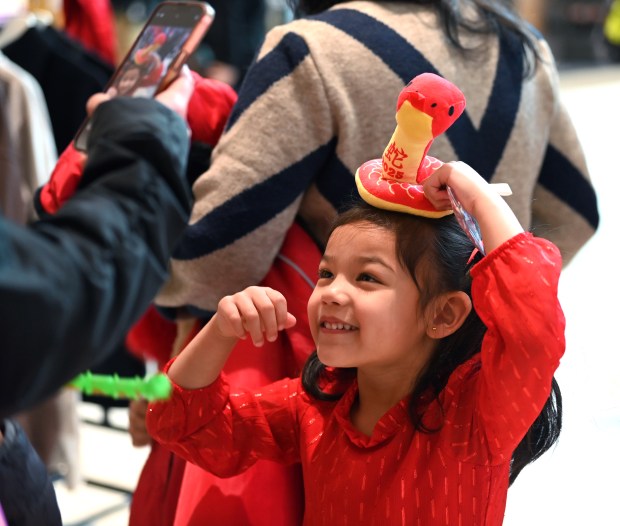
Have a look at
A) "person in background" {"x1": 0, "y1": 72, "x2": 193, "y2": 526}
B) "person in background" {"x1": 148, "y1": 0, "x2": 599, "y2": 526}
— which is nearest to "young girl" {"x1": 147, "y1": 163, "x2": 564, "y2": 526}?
"person in background" {"x1": 148, "y1": 0, "x2": 599, "y2": 526}

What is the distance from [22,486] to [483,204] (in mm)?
578

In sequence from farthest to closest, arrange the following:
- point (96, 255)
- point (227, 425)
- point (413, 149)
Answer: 1. point (227, 425)
2. point (413, 149)
3. point (96, 255)

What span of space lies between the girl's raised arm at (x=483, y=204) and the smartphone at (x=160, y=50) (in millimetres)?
443

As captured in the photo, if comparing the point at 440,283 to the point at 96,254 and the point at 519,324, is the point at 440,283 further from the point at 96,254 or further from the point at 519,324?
the point at 96,254

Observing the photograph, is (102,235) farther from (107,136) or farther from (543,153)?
(543,153)

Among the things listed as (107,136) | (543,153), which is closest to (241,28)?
(543,153)

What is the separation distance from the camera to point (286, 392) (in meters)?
1.23

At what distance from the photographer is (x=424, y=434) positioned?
110 cm

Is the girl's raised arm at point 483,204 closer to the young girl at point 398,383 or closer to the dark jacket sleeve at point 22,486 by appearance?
the young girl at point 398,383

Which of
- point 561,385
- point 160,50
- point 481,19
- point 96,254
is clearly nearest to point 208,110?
point 160,50

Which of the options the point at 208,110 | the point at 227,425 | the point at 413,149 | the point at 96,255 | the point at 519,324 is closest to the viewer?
the point at 96,255

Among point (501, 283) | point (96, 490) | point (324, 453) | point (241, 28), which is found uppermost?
point (501, 283)

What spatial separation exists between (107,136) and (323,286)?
15.4 inches

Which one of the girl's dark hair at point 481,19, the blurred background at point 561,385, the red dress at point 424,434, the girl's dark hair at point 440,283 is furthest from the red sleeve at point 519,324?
the girl's dark hair at point 481,19
